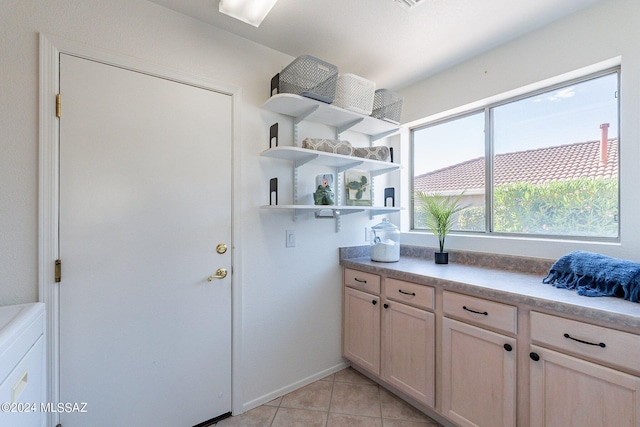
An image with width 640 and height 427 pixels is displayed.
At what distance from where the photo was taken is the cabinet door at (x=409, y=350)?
5.53 ft

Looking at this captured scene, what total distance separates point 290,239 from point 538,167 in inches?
70.1

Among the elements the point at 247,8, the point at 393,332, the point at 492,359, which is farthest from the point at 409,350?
the point at 247,8

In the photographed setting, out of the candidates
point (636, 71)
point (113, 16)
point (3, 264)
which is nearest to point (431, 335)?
point (636, 71)

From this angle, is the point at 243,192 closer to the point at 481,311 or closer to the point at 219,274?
the point at 219,274

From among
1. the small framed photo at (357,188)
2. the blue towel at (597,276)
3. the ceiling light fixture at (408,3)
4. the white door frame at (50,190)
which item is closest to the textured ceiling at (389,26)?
the ceiling light fixture at (408,3)

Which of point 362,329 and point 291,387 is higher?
point 362,329

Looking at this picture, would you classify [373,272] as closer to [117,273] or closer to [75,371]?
[117,273]

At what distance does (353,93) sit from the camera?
6.44ft

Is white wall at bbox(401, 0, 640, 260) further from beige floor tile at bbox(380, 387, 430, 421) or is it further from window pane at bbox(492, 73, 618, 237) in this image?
beige floor tile at bbox(380, 387, 430, 421)

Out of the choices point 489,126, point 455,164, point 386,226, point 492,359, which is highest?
point 489,126

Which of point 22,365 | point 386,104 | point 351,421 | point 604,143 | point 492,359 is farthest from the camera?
point 386,104

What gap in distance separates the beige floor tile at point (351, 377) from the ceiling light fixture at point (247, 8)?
2.52 meters

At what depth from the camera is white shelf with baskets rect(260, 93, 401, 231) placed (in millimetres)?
1810

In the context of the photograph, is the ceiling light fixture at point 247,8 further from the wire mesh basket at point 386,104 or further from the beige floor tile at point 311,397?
the beige floor tile at point 311,397
